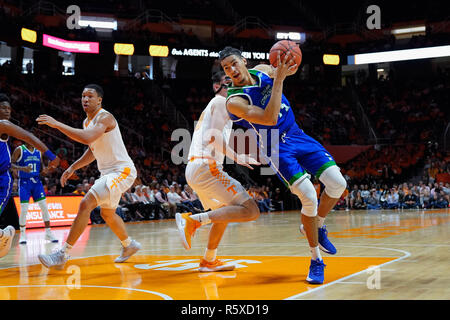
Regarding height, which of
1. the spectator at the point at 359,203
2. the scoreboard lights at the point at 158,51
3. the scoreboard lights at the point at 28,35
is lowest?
the spectator at the point at 359,203

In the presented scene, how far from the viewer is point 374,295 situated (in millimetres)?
3807

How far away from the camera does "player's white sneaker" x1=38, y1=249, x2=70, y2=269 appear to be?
5434 millimetres

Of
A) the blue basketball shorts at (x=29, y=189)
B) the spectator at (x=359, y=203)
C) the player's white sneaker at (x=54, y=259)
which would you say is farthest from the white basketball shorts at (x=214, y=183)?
the spectator at (x=359, y=203)

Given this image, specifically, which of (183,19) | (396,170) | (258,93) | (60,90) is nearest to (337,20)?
(183,19)

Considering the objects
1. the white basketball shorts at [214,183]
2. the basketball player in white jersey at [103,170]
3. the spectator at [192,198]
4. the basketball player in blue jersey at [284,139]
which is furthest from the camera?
the spectator at [192,198]

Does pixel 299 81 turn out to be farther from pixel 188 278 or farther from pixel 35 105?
pixel 188 278

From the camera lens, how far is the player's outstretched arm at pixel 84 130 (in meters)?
5.12

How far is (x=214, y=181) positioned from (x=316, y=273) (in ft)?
4.46

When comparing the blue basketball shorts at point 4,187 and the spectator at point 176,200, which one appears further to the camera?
the spectator at point 176,200

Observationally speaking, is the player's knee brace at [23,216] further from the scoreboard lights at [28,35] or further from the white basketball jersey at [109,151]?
the scoreboard lights at [28,35]

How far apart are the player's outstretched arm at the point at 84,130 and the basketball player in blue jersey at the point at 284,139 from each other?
167 centimetres

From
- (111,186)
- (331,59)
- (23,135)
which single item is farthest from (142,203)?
(331,59)

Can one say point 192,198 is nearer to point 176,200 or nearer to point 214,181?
point 176,200

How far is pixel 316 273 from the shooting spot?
4492mm
